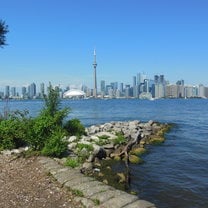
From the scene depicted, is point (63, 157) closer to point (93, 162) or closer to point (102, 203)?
point (93, 162)

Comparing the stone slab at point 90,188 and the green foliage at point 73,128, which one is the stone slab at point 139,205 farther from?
the green foliage at point 73,128

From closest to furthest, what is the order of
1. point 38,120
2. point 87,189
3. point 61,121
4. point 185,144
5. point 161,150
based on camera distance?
point 87,189 < point 38,120 < point 61,121 < point 161,150 < point 185,144

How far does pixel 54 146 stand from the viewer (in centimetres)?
1633

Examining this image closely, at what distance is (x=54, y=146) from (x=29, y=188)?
4608 mm

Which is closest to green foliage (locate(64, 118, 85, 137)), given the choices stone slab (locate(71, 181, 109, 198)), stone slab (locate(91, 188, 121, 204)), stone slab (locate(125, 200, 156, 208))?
stone slab (locate(71, 181, 109, 198))

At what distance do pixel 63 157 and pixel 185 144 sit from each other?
15.5 m

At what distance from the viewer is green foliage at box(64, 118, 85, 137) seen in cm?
2266

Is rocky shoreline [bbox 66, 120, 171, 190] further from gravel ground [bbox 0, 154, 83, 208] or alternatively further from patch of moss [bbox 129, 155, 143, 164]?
gravel ground [bbox 0, 154, 83, 208]

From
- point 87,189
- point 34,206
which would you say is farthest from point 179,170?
point 34,206

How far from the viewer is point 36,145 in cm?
1683

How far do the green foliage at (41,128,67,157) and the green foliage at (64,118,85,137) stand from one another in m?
5.75

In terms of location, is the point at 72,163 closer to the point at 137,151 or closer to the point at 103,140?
the point at 103,140

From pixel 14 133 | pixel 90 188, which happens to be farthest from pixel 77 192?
pixel 14 133

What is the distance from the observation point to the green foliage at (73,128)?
22.7m
